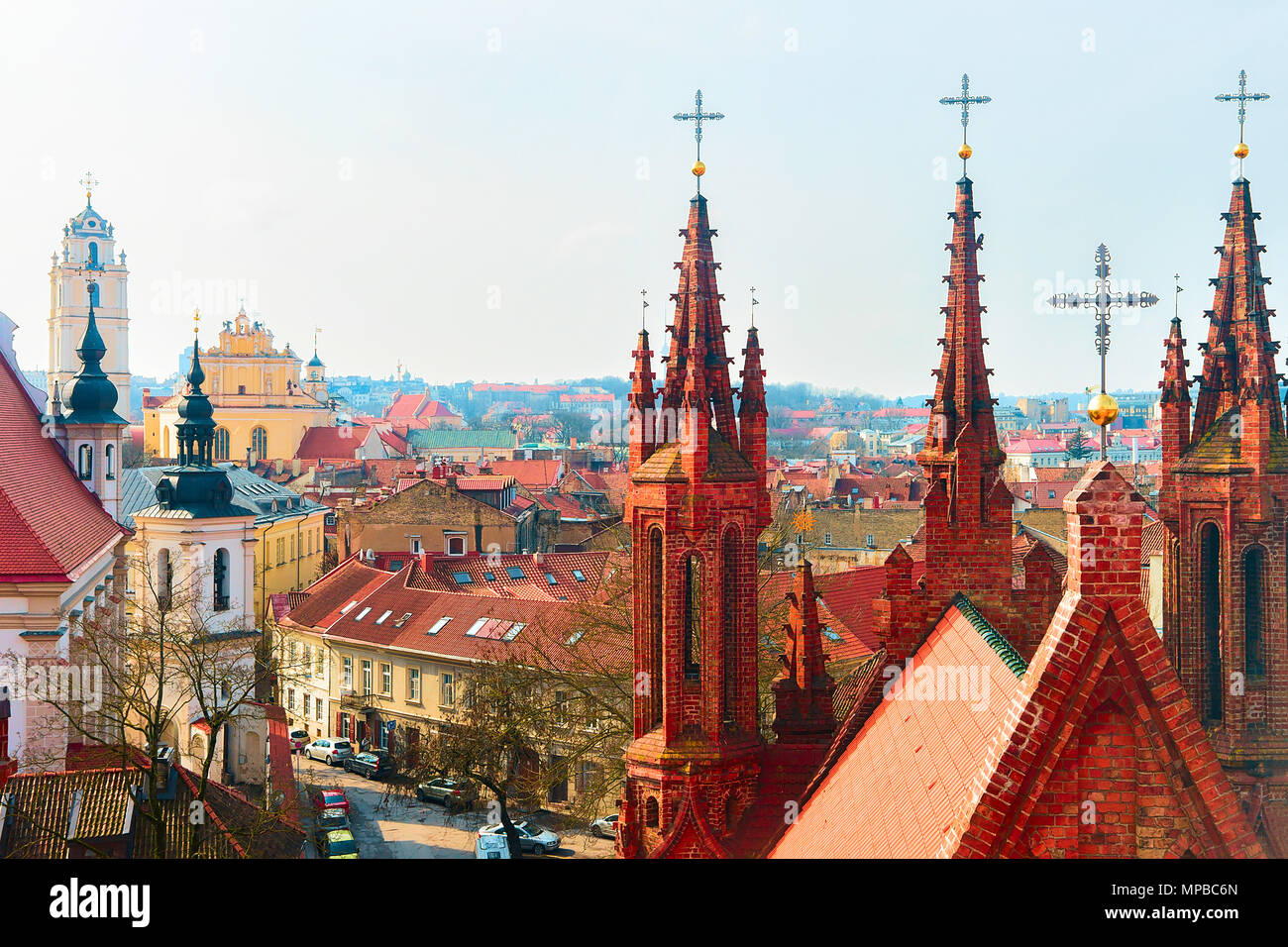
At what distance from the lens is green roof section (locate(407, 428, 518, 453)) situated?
173 m

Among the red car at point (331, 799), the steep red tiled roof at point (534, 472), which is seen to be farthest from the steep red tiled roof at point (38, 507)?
the steep red tiled roof at point (534, 472)

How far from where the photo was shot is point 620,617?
34.8m

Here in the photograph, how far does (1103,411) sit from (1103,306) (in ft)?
5.99

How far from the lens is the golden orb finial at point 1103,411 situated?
9.11m

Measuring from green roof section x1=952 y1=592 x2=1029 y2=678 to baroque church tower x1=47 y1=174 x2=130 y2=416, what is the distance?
91639 millimetres

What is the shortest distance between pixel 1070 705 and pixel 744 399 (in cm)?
1070

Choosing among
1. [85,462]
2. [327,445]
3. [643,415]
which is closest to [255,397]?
[327,445]

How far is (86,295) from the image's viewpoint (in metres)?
105

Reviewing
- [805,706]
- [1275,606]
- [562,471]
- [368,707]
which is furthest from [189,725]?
[562,471]

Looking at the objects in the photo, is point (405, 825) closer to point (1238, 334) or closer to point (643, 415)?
point (643, 415)

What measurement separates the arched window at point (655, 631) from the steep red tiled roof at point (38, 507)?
1642 cm

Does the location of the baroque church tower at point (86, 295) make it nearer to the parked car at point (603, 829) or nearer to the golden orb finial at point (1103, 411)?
the parked car at point (603, 829)

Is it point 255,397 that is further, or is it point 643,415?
point 255,397
